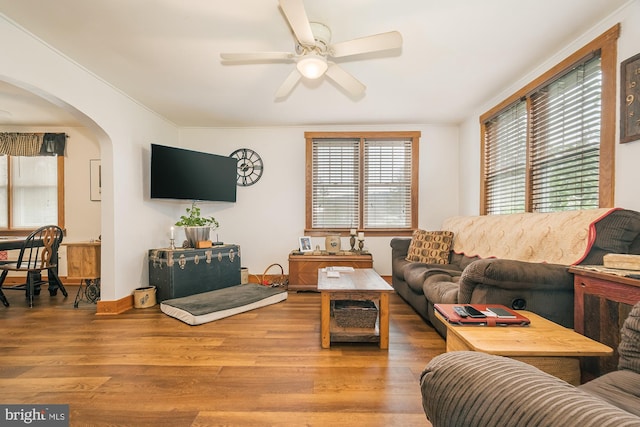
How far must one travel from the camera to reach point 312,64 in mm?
1985

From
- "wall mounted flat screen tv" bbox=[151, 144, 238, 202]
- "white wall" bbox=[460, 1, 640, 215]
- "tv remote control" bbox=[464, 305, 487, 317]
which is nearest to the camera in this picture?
"tv remote control" bbox=[464, 305, 487, 317]

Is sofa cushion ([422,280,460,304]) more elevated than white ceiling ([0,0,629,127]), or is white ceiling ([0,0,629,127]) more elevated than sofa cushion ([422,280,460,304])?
white ceiling ([0,0,629,127])

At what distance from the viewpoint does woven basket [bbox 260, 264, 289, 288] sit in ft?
13.5

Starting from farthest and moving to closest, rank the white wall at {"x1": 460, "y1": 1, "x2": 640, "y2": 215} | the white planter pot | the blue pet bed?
the white planter pot
the blue pet bed
the white wall at {"x1": 460, "y1": 1, "x2": 640, "y2": 215}

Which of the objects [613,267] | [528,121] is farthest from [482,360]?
[528,121]

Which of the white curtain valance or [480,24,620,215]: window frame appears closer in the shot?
[480,24,620,215]: window frame

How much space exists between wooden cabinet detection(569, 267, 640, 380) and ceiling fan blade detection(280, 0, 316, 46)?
2031 millimetres

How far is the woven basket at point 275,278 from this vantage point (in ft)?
13.5

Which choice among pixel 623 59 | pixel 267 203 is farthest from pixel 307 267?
pixel 623 59

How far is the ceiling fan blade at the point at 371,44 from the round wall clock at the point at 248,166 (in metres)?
2.58

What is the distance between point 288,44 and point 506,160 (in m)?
2.62

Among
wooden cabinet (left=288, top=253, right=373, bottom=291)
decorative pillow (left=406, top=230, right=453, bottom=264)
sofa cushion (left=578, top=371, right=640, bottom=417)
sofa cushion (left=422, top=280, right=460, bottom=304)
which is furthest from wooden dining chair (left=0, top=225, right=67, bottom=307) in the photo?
sofa cushion (left=578, top=371, right=640, bottom=417)

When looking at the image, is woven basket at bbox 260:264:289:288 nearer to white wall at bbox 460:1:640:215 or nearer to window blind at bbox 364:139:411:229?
window blind at bbox 364:139:411:229

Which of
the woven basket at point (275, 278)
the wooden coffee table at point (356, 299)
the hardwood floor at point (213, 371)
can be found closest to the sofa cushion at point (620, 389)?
the hardwood floor at point (213, 371)
